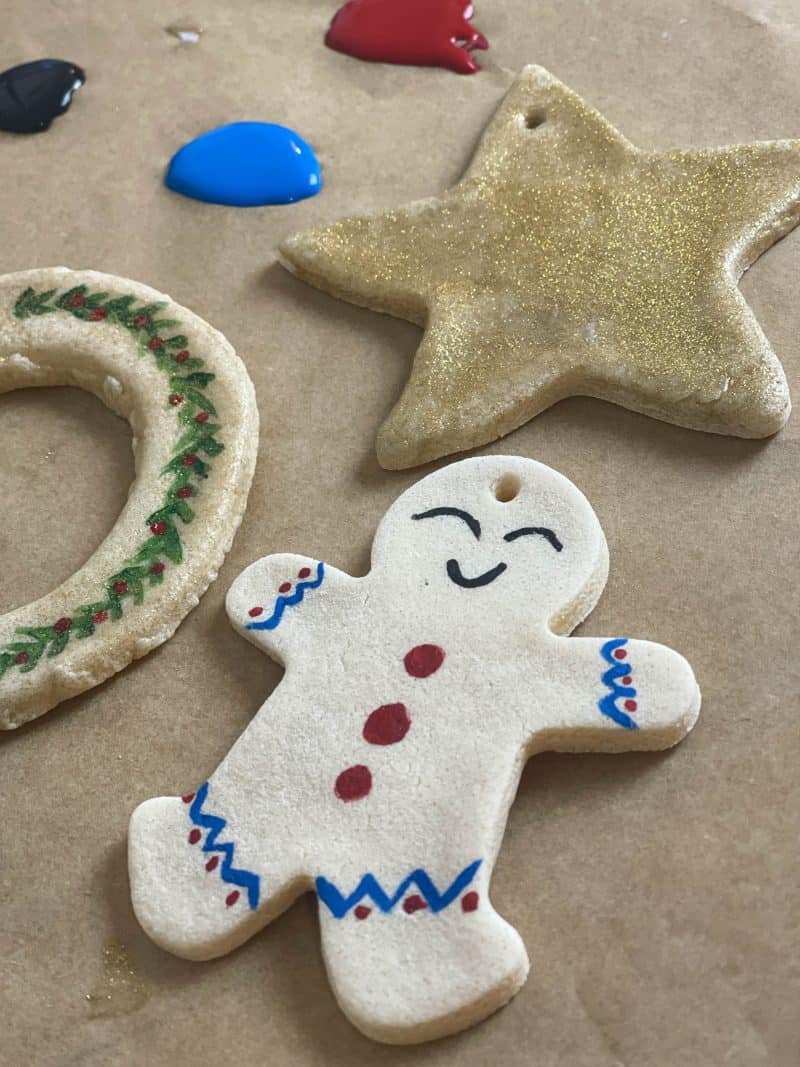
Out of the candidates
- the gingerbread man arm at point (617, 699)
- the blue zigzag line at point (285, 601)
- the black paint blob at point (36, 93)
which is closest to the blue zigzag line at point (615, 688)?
the gingerbread man arm at point (617, 699)

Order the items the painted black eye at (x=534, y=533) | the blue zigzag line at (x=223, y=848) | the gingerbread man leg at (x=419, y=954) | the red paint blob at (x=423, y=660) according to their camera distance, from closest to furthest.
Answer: the gingerbread man leg at (x=419, y=954) → the blue zigzag line at (x=223, y=848) → the red paint blob at (x=423, y=660) → the painted black eye at (x=534, y=533)

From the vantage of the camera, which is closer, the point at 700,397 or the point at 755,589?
the point at 755,589

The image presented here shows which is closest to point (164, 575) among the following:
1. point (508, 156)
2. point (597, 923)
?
point (597, 923)

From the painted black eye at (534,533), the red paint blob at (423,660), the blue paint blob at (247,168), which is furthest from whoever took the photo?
the blue paint blob at (247,168)

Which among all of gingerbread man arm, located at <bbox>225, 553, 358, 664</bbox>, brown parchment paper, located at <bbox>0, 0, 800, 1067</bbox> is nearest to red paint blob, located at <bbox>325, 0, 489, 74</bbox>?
brown parchment paper, located at <bbox>0, 0, 800, 1067</bbox>

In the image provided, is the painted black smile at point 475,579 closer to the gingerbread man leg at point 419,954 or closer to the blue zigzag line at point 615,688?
the blue zigzag line at point 615,688

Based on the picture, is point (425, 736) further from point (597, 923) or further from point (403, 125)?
point (403, 125)

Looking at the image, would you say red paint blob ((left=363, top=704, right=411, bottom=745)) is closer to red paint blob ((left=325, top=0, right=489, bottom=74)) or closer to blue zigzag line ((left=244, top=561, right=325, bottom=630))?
blue zigzag line ((left=244, top=561, right=325, bottom=630))
